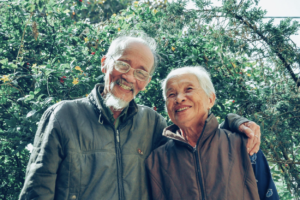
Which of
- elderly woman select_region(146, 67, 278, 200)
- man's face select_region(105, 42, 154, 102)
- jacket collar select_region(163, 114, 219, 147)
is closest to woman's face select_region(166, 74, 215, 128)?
elderly woman select_region(146, 67, 278, 200)

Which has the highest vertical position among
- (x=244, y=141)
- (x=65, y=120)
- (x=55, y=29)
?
(x=55, y=29)

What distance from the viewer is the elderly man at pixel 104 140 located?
1592 millimetres

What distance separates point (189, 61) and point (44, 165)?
221 cm

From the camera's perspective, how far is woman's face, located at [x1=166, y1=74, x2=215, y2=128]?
1.96 metres

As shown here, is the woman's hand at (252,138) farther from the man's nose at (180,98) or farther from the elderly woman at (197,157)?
the man's nose at (180,98)

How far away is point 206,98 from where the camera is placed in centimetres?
205

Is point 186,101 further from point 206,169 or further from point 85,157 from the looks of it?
point 85,157

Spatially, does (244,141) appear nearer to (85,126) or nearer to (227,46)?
(85,126)

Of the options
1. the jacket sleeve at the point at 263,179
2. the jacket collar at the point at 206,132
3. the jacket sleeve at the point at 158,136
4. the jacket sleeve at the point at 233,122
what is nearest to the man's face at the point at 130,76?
the jacket sleeve at the point at 158,136

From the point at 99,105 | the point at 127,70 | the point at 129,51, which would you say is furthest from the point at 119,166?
the point at 129,51

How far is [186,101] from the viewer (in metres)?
1.97

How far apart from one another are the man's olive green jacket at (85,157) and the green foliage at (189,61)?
0.97m

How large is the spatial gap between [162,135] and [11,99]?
1912 mm

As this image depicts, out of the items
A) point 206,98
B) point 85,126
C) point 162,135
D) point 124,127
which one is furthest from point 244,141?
point 85,126
